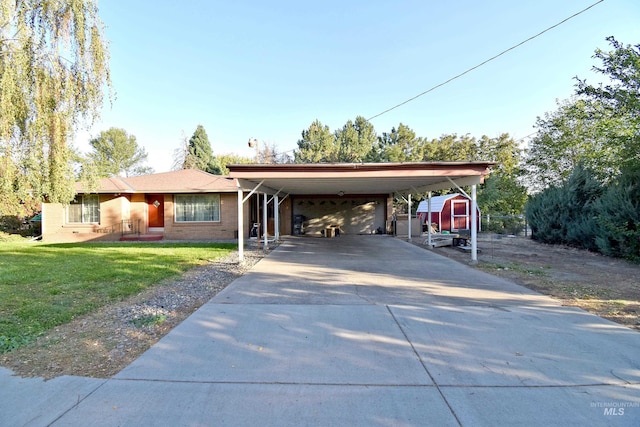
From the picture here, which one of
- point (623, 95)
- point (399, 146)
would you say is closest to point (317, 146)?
point (399, 146)

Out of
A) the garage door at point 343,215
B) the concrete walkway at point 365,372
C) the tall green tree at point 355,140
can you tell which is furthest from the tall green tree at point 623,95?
the tall green tree at point 355,140

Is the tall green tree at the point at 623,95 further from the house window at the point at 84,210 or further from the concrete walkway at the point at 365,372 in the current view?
the house window at the point at 84,210

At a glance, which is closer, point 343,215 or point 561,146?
point 561,146

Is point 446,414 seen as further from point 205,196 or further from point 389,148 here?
point 389,148

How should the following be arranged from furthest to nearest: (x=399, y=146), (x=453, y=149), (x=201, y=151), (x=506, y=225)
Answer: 1. (x=201, y=151)
2. (x=399, y=146)
3. (x=453, y=149)
4. (x=506, y=225)

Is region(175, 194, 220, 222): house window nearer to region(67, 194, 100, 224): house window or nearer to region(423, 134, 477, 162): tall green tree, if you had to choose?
region(67, 194, 100, 224): house window

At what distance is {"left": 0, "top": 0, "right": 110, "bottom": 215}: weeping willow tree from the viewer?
745 cm

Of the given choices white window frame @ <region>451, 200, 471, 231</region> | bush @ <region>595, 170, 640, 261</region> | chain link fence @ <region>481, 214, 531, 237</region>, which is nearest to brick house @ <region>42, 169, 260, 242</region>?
bush @ <region>595, 170, 640, 261</region>

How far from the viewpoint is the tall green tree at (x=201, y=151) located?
39.5m

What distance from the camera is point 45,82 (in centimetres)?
771

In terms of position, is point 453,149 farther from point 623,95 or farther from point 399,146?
point 623,95

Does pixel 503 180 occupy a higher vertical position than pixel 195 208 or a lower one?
higher
